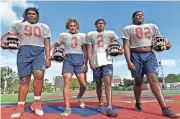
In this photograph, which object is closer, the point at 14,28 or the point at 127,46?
the point at 14,28

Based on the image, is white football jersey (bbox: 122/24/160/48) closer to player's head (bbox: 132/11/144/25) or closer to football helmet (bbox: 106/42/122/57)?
player's head (bbox: 132/11/144/25)

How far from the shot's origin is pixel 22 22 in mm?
5637

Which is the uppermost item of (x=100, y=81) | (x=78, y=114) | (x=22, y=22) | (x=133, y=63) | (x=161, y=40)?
(x=22, y=22)

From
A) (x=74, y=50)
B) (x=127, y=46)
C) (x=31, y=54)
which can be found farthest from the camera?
(x=74, y=50)

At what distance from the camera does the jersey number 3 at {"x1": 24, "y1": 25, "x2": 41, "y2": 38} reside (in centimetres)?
556

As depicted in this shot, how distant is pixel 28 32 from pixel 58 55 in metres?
0.90

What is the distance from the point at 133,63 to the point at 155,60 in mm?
478

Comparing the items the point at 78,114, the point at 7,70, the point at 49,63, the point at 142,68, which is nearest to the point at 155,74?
the point at 142,68

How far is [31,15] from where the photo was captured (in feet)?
18.7

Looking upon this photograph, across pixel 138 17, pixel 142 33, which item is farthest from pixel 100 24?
pixel 142 33

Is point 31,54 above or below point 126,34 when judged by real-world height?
below

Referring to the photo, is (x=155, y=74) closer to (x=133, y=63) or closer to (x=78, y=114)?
(x=133, y=63)

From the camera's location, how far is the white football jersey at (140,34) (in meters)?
5.78

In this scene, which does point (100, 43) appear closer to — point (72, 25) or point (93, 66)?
point (93, 66)
